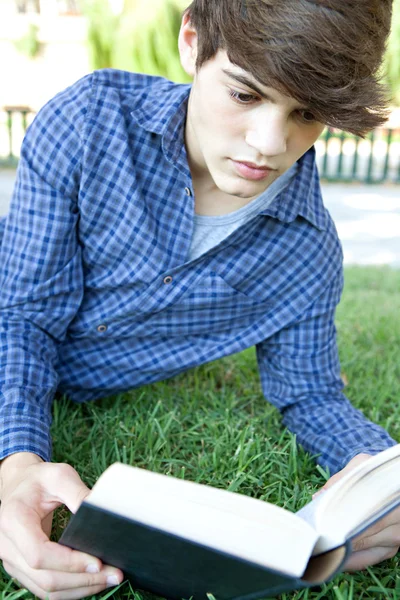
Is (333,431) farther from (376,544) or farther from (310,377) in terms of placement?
(376,544)

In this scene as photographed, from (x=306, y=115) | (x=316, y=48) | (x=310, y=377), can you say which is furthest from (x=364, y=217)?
(x=316, y=48)

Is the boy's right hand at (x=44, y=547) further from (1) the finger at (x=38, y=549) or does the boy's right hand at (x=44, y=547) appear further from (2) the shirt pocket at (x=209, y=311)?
(2) the shirt pocket at (x=209, y=311)

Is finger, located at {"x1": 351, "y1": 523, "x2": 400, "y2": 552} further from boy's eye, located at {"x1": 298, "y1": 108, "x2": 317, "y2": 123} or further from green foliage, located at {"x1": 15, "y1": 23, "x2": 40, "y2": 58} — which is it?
green foliage, located at {"x1": 15, "y1": 23, "x2": 40, "y2": 58}

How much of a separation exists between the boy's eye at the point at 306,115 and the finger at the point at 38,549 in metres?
0.76

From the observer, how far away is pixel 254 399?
1.79 meters

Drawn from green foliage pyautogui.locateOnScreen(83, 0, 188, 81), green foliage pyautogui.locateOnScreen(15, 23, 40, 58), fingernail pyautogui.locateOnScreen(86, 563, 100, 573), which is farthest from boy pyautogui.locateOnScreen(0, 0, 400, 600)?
green foliage pyautogui.locateOnScreen(15, 23, 40, 58)

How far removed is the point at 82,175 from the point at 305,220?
492 mm

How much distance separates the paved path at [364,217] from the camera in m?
5.26

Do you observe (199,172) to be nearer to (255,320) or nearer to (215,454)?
(255,320)

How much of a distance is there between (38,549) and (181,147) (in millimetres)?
848

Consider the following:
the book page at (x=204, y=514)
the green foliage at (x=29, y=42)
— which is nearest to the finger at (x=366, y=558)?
the book page at (x=204, y=514)

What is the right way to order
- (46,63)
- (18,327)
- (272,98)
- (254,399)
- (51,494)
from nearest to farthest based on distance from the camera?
(51,494) < (272,98) < (18,327) < (254,399) < (46,63)

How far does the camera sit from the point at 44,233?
1.39 m

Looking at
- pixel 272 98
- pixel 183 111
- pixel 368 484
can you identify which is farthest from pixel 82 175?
pixel 368 484
